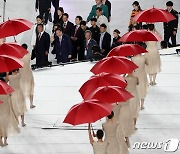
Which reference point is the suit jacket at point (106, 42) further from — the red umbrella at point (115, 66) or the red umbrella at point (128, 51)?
the red umbrella at point (115, 66)

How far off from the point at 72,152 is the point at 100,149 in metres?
1.93

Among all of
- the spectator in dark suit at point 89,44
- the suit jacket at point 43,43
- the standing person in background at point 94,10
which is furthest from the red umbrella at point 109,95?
the standing person in background at point 94,10

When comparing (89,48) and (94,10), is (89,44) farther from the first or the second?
(94,10)

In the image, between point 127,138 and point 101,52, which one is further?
point 101,52

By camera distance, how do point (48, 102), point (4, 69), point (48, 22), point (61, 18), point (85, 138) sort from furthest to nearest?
point (48, 22)
point (61, 18)
point (48, 102)
point (85, 138)
point (4, 69)

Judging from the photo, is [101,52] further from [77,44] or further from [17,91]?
[17,91]

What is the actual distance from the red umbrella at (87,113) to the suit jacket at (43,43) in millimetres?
7755

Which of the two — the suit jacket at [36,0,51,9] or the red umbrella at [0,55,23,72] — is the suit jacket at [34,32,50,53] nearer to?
the suit jacket at [36,0,51,9]

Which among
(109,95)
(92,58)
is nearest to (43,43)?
(92,58)

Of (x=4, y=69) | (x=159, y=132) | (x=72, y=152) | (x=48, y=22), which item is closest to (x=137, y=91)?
(x=159, y=132)

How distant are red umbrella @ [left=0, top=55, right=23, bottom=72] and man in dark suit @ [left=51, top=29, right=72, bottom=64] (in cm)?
566

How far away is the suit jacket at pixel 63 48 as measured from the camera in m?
20.1

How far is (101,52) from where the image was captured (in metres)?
20.3

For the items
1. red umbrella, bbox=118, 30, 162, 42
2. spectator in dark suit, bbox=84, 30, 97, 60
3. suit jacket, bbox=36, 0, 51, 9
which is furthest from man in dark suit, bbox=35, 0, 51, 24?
red umbrella, bbox=118, 30, 162, 42
